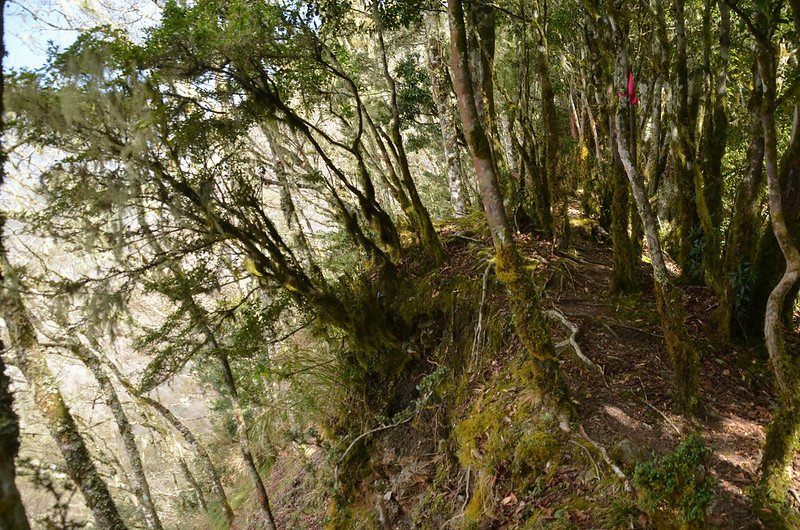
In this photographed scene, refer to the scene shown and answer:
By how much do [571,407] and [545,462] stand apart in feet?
1.82

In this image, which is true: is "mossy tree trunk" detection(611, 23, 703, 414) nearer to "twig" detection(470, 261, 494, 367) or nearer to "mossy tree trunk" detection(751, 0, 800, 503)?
"mossy tree trunk" detection(751, 0, 800, 503)

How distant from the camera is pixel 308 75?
7680mm

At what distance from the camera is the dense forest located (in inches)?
165

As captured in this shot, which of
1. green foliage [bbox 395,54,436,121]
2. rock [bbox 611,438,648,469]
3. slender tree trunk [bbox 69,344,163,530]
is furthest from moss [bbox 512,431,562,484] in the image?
green foliage [bbox 395,54,436,121]

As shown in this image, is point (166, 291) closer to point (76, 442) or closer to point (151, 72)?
point (76, 442)

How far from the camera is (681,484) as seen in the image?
3.34 m

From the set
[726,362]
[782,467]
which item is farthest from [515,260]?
[726,362]

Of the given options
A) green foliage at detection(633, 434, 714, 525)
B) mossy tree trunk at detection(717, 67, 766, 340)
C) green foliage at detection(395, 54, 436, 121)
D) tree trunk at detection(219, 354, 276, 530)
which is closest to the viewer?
green foliage at detection(633, 434, 714, 525)

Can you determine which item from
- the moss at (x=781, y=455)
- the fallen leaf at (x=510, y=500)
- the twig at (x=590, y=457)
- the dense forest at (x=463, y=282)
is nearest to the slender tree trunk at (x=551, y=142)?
the dense forest at (x=463, y=282)

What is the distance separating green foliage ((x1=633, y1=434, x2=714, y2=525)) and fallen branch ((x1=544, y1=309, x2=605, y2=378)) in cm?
182

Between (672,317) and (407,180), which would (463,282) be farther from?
(672,317)

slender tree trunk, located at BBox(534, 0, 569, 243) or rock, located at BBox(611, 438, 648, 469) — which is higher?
slender tree trunk, located at BBox(534, 0, 569, 243)

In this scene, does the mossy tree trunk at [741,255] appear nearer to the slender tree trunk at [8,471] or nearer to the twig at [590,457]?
the twig at [590,457]

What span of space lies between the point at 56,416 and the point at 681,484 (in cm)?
662
